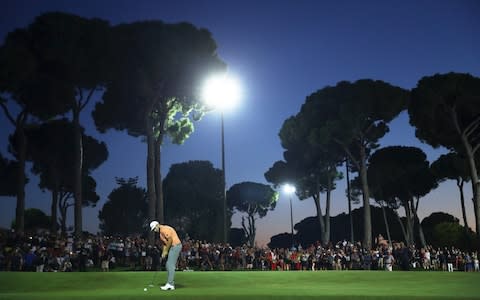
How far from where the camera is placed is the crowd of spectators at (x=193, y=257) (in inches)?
970

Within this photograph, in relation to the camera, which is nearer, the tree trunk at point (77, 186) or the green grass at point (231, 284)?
the green grass at point (231, 284)

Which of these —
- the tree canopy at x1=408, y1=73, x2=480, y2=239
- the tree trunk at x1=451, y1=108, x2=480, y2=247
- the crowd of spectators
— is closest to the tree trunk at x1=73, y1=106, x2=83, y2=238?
the crowd of spectators

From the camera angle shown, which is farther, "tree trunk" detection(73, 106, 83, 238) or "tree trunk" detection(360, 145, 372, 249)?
"tree trunk" detection(360, 145, 372, 249)

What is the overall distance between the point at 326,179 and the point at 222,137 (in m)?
28.7

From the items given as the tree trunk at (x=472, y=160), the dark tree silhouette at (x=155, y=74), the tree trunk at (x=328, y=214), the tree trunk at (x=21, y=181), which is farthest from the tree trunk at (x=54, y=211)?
the tree trunk at (x=472, y=160)

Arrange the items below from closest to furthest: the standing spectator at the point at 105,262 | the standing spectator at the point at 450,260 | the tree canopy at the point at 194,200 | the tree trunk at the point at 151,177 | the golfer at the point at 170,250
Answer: the golfer at the point at 170,250, the standing spectator at the point at 105,262, the tree trunk at the point at 151,177, the standing spectator at the point at 450,260, the tree canopy at the point at 194,200

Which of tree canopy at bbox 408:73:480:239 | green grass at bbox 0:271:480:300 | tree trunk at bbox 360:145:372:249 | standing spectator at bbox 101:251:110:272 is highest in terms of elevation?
tree canopy at bbox 408:73:480:239

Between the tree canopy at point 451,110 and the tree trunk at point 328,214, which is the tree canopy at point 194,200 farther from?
the tree canopy at point 451,110

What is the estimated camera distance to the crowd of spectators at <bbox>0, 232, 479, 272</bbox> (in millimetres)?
24641

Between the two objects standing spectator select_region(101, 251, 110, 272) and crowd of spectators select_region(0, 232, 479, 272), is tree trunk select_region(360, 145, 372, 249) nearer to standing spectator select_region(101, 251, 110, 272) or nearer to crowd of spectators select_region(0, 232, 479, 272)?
crowd of spectators select_region(0, 232, 479, 272)

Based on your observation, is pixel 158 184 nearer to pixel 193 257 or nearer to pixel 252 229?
pixel 193 257

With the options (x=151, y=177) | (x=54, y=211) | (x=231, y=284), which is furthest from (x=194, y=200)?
(x=231, y=284)

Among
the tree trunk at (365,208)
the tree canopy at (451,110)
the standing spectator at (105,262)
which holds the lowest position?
the standing spectator at (105,262)

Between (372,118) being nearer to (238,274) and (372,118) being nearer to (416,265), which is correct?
(416,265)
